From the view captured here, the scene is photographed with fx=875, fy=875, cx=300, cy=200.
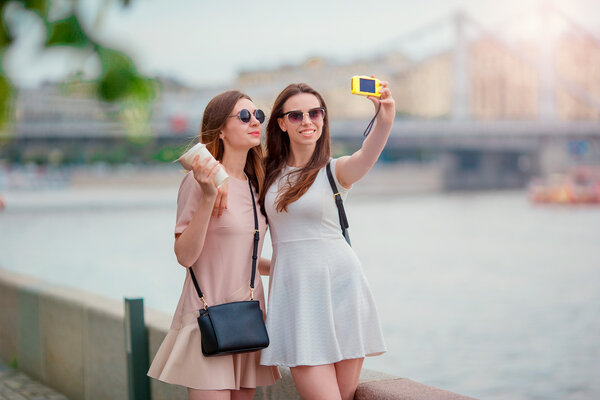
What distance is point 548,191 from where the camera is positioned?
4325 centimetres

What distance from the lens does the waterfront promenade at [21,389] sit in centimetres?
446

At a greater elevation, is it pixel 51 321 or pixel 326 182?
pixel 326 182

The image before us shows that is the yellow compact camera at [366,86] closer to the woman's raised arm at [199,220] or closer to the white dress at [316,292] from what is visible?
the white dress at [316,292]

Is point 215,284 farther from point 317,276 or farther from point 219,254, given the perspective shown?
point 317,276

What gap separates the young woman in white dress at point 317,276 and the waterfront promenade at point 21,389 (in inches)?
98.1

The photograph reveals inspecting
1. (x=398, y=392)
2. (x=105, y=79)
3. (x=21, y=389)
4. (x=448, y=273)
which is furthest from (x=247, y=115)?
(x=448, y=273)

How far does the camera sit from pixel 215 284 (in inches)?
93.9

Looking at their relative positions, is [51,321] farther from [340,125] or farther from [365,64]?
[365,64]

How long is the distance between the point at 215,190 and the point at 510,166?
204 feet

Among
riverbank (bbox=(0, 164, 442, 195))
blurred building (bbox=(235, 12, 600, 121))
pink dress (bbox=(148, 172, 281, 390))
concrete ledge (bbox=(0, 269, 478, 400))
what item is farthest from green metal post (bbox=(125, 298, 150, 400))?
blurred building (bbox=(235, 12, 600, 121))

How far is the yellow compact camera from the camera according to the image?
224 cm

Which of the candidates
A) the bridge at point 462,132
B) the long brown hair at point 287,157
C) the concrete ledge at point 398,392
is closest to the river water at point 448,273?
the bridge at point 462,132

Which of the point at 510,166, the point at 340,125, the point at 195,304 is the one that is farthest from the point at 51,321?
the point at 510,166

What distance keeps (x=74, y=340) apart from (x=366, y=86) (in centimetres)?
263
